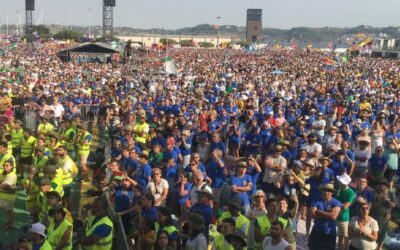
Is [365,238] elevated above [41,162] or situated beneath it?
situated beneath

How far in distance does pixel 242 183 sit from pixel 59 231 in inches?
109

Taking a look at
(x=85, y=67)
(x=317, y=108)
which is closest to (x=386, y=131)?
(x=317, y=108)

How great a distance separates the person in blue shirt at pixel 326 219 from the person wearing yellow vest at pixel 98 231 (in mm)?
2720

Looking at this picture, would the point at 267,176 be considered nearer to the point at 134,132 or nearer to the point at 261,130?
the point at 261,130

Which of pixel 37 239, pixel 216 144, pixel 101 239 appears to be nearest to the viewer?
pixel 37 239

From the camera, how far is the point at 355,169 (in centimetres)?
945

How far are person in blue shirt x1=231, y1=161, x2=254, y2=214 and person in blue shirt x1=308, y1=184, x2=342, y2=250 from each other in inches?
39.4

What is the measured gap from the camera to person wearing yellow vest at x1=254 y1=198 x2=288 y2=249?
5730mm

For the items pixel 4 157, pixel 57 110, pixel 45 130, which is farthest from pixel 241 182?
pixel 57 110

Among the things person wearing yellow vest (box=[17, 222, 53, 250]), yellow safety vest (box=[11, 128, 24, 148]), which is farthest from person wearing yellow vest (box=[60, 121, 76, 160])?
person wearing yellow vest (box=[17, 222, 53, 250])

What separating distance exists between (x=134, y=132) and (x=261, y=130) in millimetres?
2758

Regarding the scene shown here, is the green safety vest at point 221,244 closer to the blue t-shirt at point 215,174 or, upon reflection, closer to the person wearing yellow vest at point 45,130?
the blue t-shirt at point 215,174

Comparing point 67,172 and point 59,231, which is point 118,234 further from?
point 67,172

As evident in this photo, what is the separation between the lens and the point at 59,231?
550 centimetres
